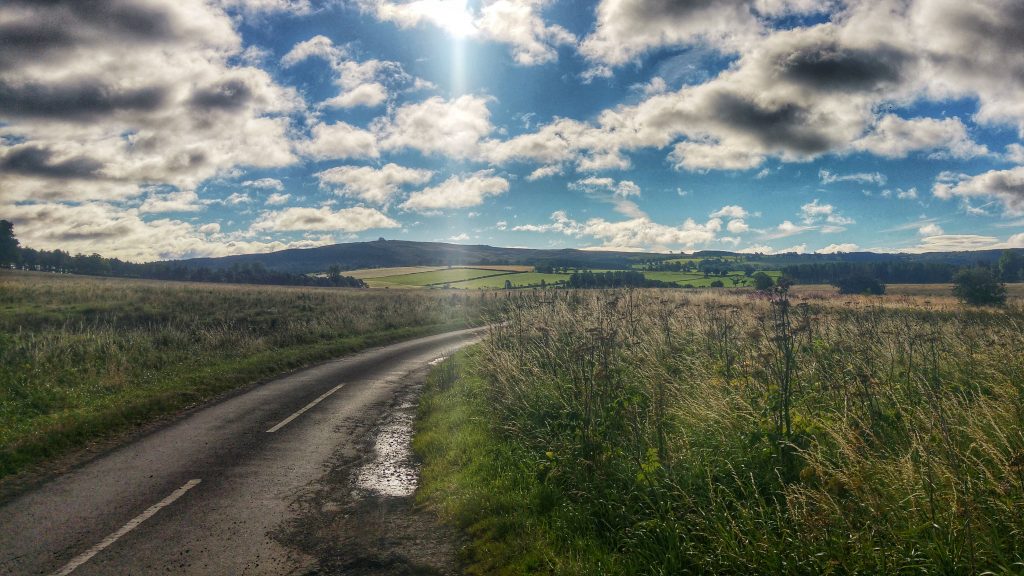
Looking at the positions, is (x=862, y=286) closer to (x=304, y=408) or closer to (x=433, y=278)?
(x=304, y=408)

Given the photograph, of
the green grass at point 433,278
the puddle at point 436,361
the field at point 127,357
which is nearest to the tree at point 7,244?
the green grass at point 433,278

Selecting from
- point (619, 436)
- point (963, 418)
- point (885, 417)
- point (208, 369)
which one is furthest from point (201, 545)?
point (208, 369)

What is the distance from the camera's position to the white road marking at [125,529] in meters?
5.14

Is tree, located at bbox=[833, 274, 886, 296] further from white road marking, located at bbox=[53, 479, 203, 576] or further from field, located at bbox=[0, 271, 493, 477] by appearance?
white road marking, located at bbox=[53, 479, 203, 576]

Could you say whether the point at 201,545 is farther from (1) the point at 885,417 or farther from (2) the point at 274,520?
(1) the point at 885,417

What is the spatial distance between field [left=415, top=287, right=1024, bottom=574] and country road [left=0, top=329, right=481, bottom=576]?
2.93 feet

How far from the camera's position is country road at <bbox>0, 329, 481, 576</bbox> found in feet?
17.6

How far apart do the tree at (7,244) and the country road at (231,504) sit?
11299 cm

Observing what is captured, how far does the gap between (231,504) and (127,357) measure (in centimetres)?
1263

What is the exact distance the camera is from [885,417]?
6156 mm

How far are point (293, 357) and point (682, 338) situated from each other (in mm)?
14575

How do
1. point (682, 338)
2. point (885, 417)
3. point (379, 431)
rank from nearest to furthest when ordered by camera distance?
point (885, 417), point (379, 431), point (682, 338)

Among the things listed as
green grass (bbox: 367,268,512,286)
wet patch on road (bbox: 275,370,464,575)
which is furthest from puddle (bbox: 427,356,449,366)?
green grass (bbox: 367,268,512,286)

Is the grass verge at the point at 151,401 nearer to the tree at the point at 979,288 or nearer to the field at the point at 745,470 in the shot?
the field at the point at 745,470
